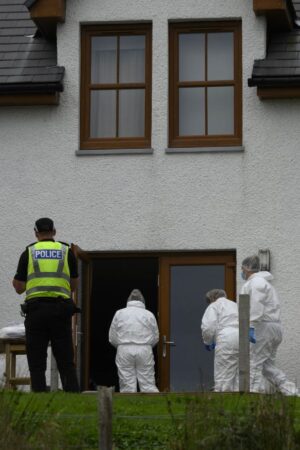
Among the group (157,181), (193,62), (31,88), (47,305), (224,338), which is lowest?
(224,338)

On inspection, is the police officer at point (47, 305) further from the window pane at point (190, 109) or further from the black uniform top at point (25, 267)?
the window pane at point (190, 109)

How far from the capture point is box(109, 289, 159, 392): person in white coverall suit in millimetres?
21031

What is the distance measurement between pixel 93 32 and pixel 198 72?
1.60 m

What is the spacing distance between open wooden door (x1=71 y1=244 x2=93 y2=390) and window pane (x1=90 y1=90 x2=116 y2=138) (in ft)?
5.77

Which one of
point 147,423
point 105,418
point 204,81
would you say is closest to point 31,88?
point 204,81

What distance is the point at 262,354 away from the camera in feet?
63.4

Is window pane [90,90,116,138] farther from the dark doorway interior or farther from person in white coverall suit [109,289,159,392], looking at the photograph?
the dark doorway interior

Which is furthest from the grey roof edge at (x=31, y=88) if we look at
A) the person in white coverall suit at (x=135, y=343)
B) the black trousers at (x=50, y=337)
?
the black trousers at (x=50, y=337)

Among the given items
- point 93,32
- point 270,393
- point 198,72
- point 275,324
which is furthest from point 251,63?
point 270,393

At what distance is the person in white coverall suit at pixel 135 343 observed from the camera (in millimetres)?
21031

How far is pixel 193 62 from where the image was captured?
22375 millimetres

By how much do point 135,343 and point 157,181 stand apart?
2.36 m

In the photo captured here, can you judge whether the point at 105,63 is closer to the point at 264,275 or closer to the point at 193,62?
the point at 193,62

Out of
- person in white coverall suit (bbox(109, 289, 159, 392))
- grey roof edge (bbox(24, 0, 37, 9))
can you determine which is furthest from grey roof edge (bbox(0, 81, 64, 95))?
person in white coverall suit (bbox(109, 289, 159, 392))
